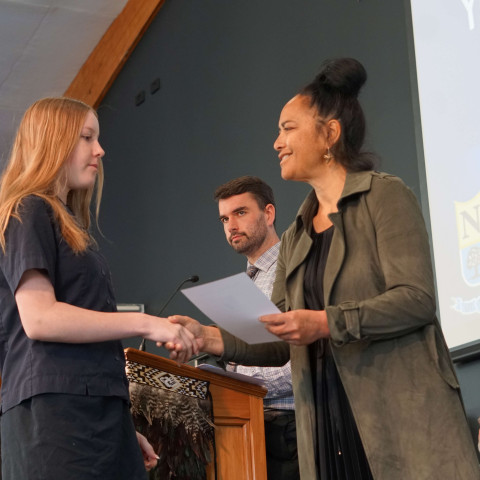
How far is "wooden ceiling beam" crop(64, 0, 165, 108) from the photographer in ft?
24.2

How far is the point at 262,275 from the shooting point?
3459mm

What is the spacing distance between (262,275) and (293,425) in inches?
31.3

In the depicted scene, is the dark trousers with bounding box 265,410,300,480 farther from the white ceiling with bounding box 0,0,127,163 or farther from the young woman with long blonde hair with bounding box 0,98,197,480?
the white ceiling with bounding box 0,0,127,163

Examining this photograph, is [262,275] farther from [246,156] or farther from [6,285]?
[246,156]

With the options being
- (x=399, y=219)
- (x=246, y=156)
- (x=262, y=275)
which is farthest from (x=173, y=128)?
(x=399, y=219)

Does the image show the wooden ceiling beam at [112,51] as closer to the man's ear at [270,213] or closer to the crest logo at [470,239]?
the man's ear at [270,213]

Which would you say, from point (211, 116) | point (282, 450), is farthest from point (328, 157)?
point (211, 116)

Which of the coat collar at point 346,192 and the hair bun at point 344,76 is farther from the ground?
the hair bun at point 344,76

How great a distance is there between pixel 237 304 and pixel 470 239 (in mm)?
1742

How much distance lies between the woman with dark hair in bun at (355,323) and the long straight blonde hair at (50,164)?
47 centimetres

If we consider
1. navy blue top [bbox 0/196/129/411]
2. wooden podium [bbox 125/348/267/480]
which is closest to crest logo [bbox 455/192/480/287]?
wooden podium [bbox 125/348/267/480]

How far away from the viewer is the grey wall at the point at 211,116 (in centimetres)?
436

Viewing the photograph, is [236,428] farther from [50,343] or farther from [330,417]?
[50,343]

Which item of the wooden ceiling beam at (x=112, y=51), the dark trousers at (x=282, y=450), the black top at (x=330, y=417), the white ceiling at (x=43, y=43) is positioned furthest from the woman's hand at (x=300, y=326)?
the wooden ceiling beam at (x=112, y=51)
